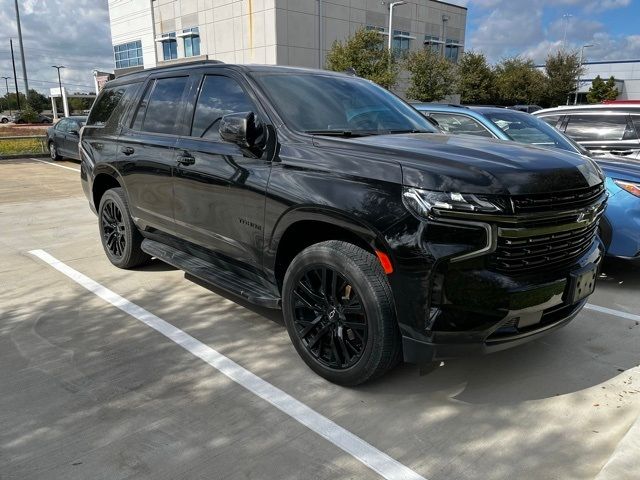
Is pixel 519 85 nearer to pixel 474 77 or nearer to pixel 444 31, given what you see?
pixel 474 77

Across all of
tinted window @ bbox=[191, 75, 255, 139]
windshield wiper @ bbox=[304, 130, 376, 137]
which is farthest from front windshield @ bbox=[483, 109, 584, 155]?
tinted window @ bbox=[191, 75, 255, 139]

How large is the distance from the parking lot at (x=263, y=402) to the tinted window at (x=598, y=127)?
4411mm

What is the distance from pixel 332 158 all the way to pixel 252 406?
152 cm

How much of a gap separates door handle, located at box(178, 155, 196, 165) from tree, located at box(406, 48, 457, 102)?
106 ft

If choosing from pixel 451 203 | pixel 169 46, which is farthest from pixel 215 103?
pixel 169 46

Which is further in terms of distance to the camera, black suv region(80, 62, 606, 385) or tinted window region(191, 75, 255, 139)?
tinted window region(191, 75, 255, 139)

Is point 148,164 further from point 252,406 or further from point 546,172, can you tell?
point 546,172

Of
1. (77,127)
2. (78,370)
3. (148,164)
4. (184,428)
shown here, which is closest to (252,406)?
(184,428)

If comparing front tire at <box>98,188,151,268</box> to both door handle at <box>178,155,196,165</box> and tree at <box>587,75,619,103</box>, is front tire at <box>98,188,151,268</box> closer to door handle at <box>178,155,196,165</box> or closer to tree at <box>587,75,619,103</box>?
door handle at <box>178,155,196,165</box>

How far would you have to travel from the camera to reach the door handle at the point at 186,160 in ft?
13.5

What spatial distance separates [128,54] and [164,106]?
57492 mm

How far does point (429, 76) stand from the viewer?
34312mm

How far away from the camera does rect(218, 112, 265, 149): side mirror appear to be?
338 centimetres

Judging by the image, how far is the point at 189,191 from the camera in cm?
420
